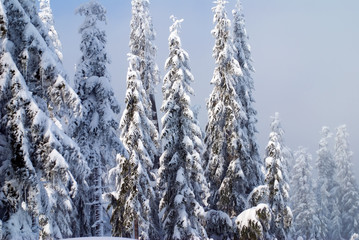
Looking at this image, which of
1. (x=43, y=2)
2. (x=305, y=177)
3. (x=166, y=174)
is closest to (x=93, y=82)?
(x=166, y=174)

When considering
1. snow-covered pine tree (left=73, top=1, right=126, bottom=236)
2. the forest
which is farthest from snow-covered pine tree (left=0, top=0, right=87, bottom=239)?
snow-covered pine tree (left=73, top=1, right=126, bottom=236)

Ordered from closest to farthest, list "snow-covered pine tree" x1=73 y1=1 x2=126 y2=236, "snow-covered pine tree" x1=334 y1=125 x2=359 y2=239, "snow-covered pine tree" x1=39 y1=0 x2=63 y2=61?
"snow-covered pine tree" x1=73 y1=1 x2=126 y2=236, "snow-covered pine tree" x1=39 y1=0 x2=63 y2=61, "snow-covered pine tree" x1=334 y1=125 x2=359 y2=239

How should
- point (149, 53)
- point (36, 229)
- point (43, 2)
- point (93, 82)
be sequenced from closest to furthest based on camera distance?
point (36, 229) → point (93, 82) → point (43, 2) → point (149, 53)

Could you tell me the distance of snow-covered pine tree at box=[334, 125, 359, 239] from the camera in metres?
58.0

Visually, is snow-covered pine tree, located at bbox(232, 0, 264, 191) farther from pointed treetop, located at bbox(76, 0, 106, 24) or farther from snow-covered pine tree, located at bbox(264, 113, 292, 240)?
pointed treetop, located at bbox(76, 0, 106, 24)

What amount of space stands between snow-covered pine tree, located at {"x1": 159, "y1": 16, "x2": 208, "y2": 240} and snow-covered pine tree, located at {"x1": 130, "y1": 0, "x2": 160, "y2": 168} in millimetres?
8258

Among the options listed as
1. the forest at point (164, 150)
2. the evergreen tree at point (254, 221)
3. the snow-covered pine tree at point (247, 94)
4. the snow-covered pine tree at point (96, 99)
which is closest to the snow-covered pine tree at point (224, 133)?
the forest at point (164, 150)

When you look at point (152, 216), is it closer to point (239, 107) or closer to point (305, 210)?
point (239, 107)

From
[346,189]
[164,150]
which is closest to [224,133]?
[164,150]

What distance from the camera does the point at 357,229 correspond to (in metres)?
57.7

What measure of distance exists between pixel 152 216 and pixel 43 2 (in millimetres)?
18916

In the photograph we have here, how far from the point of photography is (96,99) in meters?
24.1

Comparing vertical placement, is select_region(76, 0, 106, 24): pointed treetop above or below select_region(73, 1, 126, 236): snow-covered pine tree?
above

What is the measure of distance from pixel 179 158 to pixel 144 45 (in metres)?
13.1
